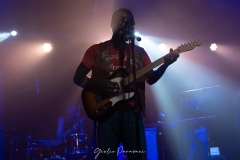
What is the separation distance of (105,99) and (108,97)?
1.5 inches

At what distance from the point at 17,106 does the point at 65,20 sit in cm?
374

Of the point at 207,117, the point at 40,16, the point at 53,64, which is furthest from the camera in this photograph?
the point at 53,64

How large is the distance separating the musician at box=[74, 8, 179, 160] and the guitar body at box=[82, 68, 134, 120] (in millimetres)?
39

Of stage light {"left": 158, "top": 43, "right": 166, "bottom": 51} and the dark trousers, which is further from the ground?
stage light {"left": 158, "top": 43, "right": 166, "bottom": 51}

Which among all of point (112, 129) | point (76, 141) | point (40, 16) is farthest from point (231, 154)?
point (40, 16)

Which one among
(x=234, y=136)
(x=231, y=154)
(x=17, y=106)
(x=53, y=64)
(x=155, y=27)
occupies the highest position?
(x=155, y=27)

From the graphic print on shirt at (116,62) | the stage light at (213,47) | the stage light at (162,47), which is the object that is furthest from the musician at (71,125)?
the stage light at (213,47)

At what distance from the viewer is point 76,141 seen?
6.73 meters

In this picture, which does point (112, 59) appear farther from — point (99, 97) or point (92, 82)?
point (99, 97)

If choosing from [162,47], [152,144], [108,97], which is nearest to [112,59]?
[108,97]

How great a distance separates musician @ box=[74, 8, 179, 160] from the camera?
2.37 meters

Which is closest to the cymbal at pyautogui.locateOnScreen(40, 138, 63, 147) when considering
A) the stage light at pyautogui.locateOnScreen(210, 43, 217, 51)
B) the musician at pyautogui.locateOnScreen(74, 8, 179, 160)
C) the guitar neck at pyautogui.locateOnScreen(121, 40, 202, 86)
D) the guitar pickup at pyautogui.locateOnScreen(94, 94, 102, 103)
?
the musician at pyautogui.locateOnScreen(74, 8, 179, 160)

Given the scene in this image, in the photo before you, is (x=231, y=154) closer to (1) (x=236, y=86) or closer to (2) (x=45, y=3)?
(1) (x=236, y=86)

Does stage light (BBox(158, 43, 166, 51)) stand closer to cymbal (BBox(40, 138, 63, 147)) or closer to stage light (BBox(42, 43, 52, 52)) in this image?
stage light (BBox(42, 43, 52, 52))
